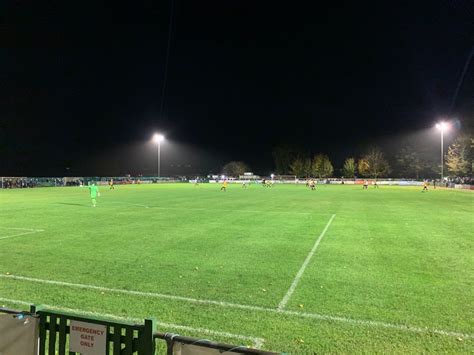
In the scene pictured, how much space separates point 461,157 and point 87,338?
95348mm

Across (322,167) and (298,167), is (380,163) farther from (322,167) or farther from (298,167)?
(298,167)

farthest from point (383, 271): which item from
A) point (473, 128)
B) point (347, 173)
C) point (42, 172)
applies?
point (347, 173)

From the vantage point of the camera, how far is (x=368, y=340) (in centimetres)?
561

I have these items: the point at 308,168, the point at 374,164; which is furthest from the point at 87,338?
the point at 308,168

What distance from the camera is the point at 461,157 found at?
85375 millimetres

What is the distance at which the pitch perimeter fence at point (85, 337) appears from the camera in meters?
3.45

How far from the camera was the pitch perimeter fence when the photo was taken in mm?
3451

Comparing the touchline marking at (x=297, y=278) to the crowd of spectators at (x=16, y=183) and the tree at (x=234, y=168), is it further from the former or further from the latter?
the tree at (x=234, y=168)

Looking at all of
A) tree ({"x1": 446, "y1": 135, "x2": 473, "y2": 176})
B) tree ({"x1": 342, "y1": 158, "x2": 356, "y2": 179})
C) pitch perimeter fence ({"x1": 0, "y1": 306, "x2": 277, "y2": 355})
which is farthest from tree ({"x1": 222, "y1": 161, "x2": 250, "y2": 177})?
pitch perimeter fence ({"x1": 0, "y1": 306, "x2": 277, "y2": 355})

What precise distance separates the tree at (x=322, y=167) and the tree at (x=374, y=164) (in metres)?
11.8

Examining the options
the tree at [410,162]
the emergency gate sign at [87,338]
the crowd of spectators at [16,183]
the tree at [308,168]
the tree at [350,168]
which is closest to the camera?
the emergency gate sign at [87,338]

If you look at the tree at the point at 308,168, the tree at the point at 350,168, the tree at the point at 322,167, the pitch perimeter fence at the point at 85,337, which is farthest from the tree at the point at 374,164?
the pitch perimeter fence at the point at 85,337

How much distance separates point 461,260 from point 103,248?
1043 centimetres

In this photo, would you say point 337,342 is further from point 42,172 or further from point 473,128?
point 42,172
